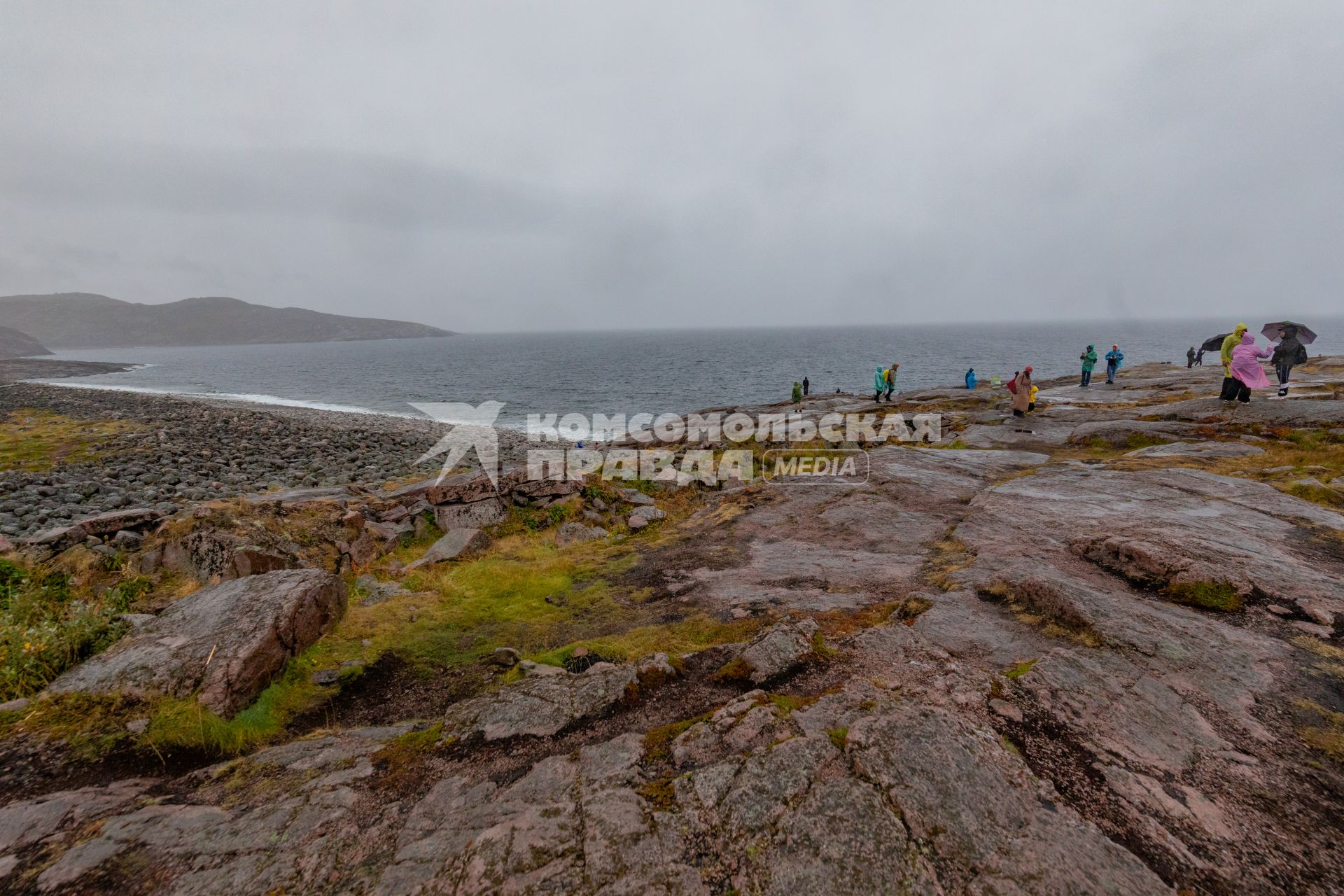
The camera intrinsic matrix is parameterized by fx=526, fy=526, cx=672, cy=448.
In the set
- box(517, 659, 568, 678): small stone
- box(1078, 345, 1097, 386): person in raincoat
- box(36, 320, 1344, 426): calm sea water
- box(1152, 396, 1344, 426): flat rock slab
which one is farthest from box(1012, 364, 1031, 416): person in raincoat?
box(36, 320, 1344, 426): calm sea water

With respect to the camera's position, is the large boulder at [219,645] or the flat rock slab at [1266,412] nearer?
the large boulder at [219,645]

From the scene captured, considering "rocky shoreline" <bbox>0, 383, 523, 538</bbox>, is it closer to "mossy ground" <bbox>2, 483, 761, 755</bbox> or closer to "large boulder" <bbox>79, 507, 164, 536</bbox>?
"large boulder" <bbox>79, 507, 164, 536</bbox>

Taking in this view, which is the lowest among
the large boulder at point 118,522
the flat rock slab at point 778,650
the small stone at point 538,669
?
the small stone at point 538,669

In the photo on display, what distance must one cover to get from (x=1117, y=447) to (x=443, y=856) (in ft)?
73.8

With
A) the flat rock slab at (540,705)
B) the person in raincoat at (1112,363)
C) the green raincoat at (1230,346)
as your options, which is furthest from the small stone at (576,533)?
the person in raincoat at (1112,363)

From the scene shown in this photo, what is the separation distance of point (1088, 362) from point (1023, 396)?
1564 cm

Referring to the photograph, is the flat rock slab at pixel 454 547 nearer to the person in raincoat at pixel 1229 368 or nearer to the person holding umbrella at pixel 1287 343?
the person in raincoat at pixel 1229 368

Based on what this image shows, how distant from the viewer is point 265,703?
660cm

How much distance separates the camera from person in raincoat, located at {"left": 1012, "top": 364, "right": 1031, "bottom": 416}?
24875mm

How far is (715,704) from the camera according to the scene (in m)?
6.10

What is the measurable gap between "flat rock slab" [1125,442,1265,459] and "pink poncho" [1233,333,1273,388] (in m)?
5.46

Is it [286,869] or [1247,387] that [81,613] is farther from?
[1247,387]

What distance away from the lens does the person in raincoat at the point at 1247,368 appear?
18656mm

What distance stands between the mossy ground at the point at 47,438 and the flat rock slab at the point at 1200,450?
43321mm
